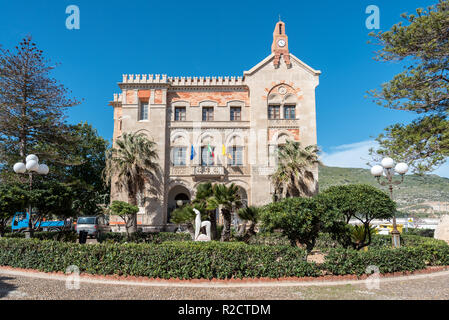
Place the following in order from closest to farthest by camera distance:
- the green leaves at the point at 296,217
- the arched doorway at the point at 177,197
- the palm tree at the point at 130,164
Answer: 1. the green leaves at the point at 296,217
2. the palm tree at the point at 130,164
3. the arched doorway at the point at 177,197

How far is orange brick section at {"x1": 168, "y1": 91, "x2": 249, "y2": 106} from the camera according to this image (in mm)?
27250

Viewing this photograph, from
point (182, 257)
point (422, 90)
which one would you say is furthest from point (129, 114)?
point (422, 90)

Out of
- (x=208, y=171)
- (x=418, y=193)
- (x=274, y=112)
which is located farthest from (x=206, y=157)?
(x=418, y=193)

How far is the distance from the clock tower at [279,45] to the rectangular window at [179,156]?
1136 centimetres

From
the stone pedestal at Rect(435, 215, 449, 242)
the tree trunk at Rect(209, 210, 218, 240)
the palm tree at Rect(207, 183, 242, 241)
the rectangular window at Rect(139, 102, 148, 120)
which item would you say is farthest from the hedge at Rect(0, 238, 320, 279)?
the rectangular window at Rect(139, 102, 148, 120)

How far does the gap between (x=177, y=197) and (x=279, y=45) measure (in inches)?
658

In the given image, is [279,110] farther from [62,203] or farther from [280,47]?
[62,203]

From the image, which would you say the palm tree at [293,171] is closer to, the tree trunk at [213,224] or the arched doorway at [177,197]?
the tree trunk at [213,224]

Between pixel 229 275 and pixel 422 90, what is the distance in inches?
418

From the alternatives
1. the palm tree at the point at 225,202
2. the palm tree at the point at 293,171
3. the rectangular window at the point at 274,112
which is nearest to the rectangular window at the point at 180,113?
the rectangular window at the point at 274,112

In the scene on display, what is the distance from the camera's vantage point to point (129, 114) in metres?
26.5

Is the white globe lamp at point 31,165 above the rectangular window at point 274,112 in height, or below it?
below

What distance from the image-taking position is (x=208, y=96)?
27.3 meters

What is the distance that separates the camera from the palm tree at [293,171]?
21609 mm
